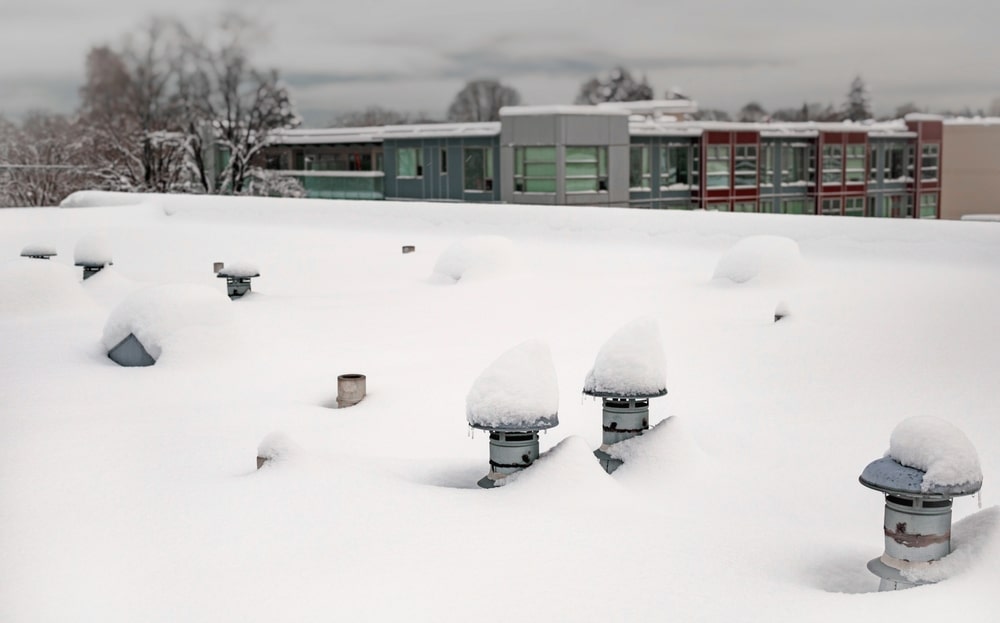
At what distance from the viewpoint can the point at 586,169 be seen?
133 feet

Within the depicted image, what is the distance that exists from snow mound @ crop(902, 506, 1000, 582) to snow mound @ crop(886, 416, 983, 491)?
0.32 m

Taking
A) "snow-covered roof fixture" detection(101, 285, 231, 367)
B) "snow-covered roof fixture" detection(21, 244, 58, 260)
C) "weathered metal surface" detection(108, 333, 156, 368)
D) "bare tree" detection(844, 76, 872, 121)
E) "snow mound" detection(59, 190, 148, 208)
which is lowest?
"weathered metal surface" detection(108, 333, 156, 368)

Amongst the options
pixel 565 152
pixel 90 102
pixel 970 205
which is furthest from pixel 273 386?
pixel 970 205

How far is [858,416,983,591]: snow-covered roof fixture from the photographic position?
214 inches

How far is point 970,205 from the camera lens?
64.6 metres

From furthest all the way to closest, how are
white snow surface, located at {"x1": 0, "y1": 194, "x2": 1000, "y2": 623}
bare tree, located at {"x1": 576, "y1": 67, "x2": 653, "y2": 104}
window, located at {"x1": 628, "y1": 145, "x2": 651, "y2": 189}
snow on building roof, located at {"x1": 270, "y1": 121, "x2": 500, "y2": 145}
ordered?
bare tree, located at {"x1": 576, "y1": 67, "x2": 653, "y2": 104}
window, located at {"x1": 628, "y1": 145, "x2": 651, "y2": 189}
snow on building roof, located at {"x1": 270, "y1": 121, "x2": 500, "y2": 145}
white snow surface, located at {"x1": 0, "y1": 194, "x2": 1000, "y2": 623}

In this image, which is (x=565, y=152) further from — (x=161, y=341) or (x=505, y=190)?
(x=161, y=341)

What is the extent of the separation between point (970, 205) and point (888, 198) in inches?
322

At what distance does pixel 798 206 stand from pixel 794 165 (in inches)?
81.3

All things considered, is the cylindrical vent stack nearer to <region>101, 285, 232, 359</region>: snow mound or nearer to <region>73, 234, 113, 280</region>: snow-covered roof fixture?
<region>101, 285, 232, 359</region>: snow mound

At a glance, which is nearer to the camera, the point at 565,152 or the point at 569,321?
the point at 569,321

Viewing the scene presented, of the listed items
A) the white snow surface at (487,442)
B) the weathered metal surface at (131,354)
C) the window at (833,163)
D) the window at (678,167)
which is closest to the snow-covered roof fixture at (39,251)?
the white snow surface at (487,442)

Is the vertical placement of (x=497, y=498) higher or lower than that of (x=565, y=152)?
lower

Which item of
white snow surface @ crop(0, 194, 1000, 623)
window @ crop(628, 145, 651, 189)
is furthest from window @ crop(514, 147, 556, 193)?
white snow surface @ crop(0, 194, 1000, 623)
